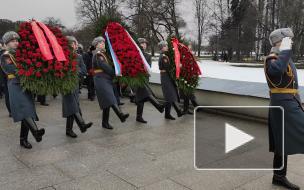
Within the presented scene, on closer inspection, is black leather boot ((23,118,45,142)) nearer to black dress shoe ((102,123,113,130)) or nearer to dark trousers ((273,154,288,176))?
black dress shoe ((102,123,113,130))

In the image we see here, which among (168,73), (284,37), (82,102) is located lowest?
(82,102)

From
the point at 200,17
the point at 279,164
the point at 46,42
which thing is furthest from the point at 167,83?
the point at 200,17

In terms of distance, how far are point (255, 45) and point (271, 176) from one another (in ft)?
135

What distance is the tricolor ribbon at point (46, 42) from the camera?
Result: 18.4 ft

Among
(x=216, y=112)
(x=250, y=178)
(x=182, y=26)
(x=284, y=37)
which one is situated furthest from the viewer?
→ (x=182, y=26)

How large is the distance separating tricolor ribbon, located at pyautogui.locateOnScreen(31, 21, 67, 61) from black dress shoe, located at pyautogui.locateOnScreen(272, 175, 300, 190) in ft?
11.5

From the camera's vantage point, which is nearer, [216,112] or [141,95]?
[141,95]

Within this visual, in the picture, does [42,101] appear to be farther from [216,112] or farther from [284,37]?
[284,37]

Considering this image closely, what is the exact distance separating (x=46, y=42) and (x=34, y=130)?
1.36 m

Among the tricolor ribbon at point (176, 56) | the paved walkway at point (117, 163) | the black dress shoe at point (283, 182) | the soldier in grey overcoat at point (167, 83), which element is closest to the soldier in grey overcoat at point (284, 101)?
the black dress shoe at point (283, 182)

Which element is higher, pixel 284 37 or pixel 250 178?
pixel 284 37

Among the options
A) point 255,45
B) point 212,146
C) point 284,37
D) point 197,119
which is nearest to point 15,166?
point 212,146

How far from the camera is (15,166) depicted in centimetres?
491
